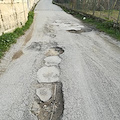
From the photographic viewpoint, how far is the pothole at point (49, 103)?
2.49 metres

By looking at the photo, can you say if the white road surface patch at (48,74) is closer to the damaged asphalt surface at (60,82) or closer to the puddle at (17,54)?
the damaged asphalt surface at (60,82)

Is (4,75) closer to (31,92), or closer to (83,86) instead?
(31,92)

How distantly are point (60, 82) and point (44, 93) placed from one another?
54 centimetres

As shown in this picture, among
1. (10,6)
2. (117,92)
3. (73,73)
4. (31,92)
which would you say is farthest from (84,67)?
(10,6)

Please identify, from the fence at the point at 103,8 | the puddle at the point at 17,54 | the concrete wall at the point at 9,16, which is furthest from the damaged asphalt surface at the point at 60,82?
the fence at the point at 103,8

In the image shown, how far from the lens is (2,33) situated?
6.20 m

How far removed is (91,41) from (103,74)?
2954 mm

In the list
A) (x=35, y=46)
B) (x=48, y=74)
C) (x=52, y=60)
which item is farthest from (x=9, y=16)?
(x=48, y=74)

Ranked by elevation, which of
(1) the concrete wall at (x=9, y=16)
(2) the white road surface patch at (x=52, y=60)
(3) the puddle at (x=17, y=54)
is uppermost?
(1) the concrete wall at (x=9, y=16)

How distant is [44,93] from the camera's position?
9.96 ft

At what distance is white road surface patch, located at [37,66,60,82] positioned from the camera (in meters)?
3.51

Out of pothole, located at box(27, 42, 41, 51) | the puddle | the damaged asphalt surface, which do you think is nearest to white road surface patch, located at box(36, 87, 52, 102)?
the damaged asphalt surface

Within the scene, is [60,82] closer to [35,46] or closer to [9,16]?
[35,46]

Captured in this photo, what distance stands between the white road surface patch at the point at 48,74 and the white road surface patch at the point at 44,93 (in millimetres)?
364
